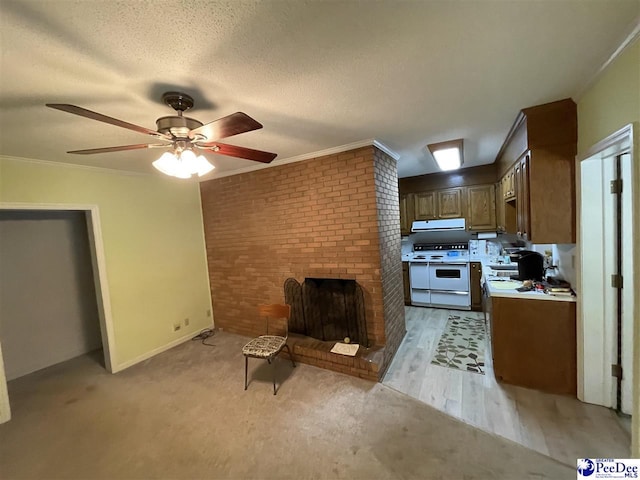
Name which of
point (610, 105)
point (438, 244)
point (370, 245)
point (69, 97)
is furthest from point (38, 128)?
point (438, 244)

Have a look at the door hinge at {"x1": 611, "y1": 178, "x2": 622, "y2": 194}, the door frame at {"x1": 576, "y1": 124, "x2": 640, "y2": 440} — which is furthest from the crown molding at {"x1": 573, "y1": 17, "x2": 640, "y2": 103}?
the door hinge at {"x1": 611, "y1": 178, "x2": 622, "y2": 194}

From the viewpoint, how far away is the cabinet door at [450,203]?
179 inches

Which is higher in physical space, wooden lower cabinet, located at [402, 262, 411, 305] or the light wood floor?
wooden lower cabinet, located at [402, 262, 411, 305]

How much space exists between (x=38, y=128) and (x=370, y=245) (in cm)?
292

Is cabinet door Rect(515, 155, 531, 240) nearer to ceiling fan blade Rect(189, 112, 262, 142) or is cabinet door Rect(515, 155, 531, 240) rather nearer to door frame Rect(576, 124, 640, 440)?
door frame Rect(576, 124, 640, 440)

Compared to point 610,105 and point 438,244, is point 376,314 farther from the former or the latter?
point 438,244

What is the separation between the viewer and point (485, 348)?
123 inches

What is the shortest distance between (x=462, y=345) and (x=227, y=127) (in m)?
3.52

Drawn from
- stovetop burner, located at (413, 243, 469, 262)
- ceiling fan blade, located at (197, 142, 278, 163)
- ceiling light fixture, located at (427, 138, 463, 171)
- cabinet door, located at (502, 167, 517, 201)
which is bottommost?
stovetop burner, located at (413, 243, 469, 262)

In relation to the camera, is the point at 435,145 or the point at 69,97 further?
the point at 435,145

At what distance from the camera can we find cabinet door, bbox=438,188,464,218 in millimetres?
4546

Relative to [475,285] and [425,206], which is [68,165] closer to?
[425,206]

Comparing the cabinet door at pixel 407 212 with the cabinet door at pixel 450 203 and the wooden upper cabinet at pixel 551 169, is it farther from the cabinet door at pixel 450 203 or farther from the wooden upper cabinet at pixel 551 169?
the wooden upper cabinet at pixel 551 169

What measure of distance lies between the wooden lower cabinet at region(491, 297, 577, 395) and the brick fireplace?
42.5 inches
